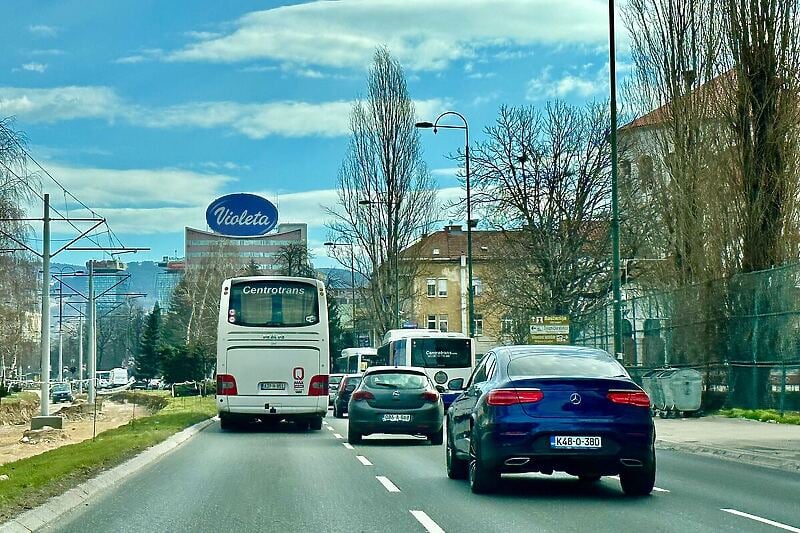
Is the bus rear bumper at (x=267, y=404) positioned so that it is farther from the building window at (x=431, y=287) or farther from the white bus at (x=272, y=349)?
the building window at (x=431, y=287)

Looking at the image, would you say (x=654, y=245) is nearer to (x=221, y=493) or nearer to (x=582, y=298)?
(x=582, y=298)

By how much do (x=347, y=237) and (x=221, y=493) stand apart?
54.3 m

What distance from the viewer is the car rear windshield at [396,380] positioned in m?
23.4

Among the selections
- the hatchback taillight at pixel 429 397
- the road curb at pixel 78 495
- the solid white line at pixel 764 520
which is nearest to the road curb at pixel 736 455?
the hatchback taillight at pixel 429 397

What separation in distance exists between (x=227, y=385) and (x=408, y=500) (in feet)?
50.6

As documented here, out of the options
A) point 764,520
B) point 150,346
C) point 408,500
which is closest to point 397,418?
point 408,500

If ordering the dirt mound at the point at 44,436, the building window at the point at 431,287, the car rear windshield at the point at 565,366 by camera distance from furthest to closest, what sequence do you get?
1. the building window at the point at 431,287
2. the dirt mound at the point at 44,436
3. the car rear windshield at the point at 565,366

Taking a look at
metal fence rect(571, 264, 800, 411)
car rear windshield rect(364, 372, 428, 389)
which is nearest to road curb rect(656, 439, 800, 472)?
car rear windshield rect(364, 372, 428, 389)

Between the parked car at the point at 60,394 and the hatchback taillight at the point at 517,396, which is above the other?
the hatchback taillight at the point at 517,396

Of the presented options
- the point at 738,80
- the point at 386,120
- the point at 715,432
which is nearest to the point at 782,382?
the point at 715,432

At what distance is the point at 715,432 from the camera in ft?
80.6

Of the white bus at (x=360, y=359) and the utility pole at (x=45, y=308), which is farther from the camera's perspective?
the white bus at (x=360, y=359)

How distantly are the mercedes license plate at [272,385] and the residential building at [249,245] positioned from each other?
83298 mm

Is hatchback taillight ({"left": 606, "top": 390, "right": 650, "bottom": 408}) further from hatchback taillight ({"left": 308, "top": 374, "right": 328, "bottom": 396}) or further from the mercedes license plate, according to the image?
the mercedes license plate
